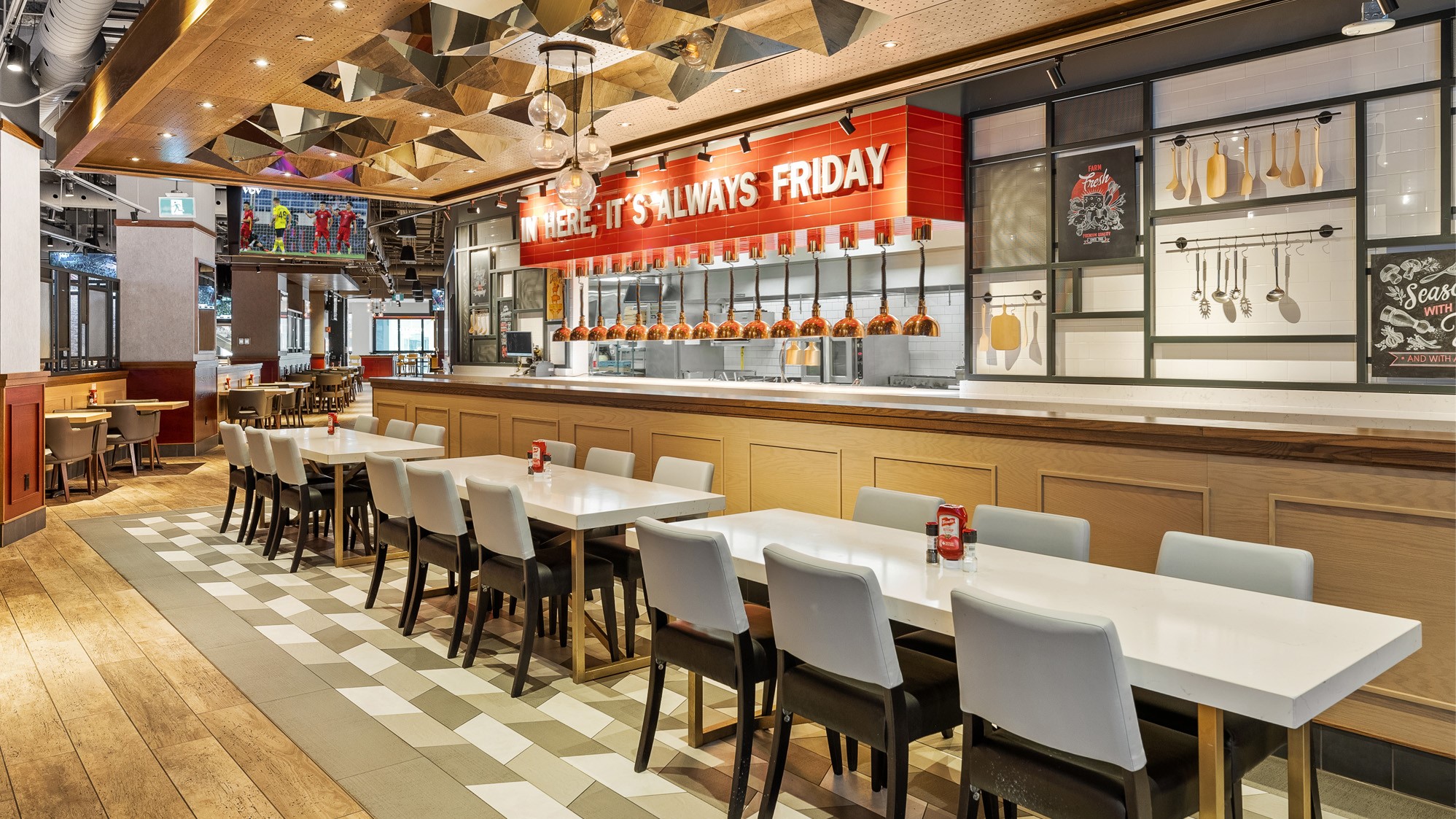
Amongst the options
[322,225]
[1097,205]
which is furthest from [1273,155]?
[322,225]

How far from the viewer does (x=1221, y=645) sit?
6.81 feet

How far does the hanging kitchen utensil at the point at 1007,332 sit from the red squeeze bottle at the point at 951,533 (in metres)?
3.99

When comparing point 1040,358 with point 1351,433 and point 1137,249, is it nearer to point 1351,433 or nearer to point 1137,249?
point 1137,249

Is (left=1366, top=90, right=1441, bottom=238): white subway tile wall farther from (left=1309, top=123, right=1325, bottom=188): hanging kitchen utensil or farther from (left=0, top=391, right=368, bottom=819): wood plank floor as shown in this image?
(left=0, top=391, right=368, bottom=819): wood plank floor

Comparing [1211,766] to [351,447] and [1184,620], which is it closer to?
[1184,620]

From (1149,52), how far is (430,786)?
5637 mm

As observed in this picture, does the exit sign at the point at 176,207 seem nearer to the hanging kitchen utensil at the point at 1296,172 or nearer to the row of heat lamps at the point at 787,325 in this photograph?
the row of heat lamps at the point at 787,325

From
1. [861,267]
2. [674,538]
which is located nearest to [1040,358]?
[861,267]

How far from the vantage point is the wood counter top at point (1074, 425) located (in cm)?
317

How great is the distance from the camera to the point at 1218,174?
18.0 ft

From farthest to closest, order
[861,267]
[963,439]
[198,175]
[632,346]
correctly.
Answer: [632,346] < [861,267] < [198,175] < [963,439]

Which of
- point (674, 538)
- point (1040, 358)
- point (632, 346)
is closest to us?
point (674, 538)

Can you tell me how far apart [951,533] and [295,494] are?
5.48 m

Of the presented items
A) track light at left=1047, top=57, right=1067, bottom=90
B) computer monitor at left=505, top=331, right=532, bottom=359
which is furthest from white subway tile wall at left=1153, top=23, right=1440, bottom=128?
computer monitor at left=505, top=331, right=532, bottom=359
